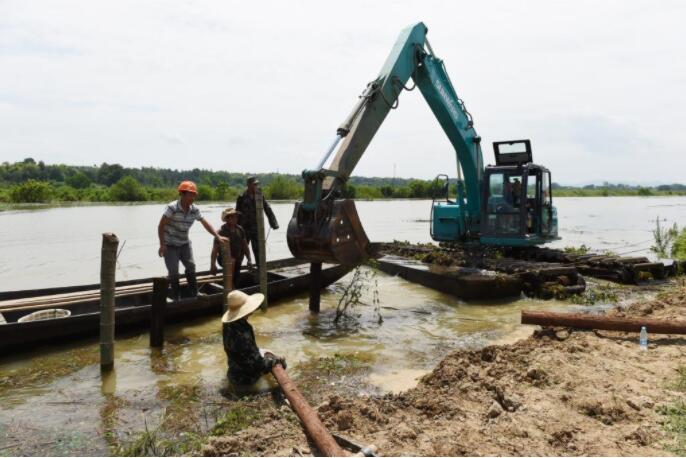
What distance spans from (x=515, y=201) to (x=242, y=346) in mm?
8326

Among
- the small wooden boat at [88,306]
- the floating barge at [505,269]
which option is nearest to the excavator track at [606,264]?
the floating barge at [505,269]

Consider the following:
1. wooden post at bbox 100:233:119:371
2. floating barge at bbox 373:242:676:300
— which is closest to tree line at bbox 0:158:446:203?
floating barge at bbox 373:242:676:300

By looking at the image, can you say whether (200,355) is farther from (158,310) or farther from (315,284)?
(315,284)

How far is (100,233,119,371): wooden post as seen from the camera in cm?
591

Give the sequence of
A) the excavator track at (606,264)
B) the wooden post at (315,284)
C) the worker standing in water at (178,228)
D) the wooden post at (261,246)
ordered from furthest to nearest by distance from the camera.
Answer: the excavator track at (606,264), the wooden post at (261,246), the wooden post at (315,284), the worker standing in water at (178,228)

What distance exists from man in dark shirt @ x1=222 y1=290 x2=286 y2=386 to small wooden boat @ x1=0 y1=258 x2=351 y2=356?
251cm

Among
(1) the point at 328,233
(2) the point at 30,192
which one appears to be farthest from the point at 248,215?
(2) the point at 30,192

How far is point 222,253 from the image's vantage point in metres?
7.74

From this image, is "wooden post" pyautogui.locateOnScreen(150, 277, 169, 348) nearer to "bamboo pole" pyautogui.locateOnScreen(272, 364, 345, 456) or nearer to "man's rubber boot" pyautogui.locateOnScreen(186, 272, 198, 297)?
"man's rubber boot" pyautogui.locateOnScreen(186, 272, 198, 297)

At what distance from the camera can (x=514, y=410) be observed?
4.38m

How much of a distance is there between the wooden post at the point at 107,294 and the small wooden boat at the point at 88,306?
1059mm

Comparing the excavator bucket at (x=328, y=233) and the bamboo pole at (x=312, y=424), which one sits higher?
the excavator bucket at (x=328, y=233)

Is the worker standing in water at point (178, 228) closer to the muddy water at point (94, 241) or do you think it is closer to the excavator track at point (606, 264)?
the muddy water at point (94, 241)

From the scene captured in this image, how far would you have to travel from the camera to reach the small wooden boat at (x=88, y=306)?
648 centimetres
